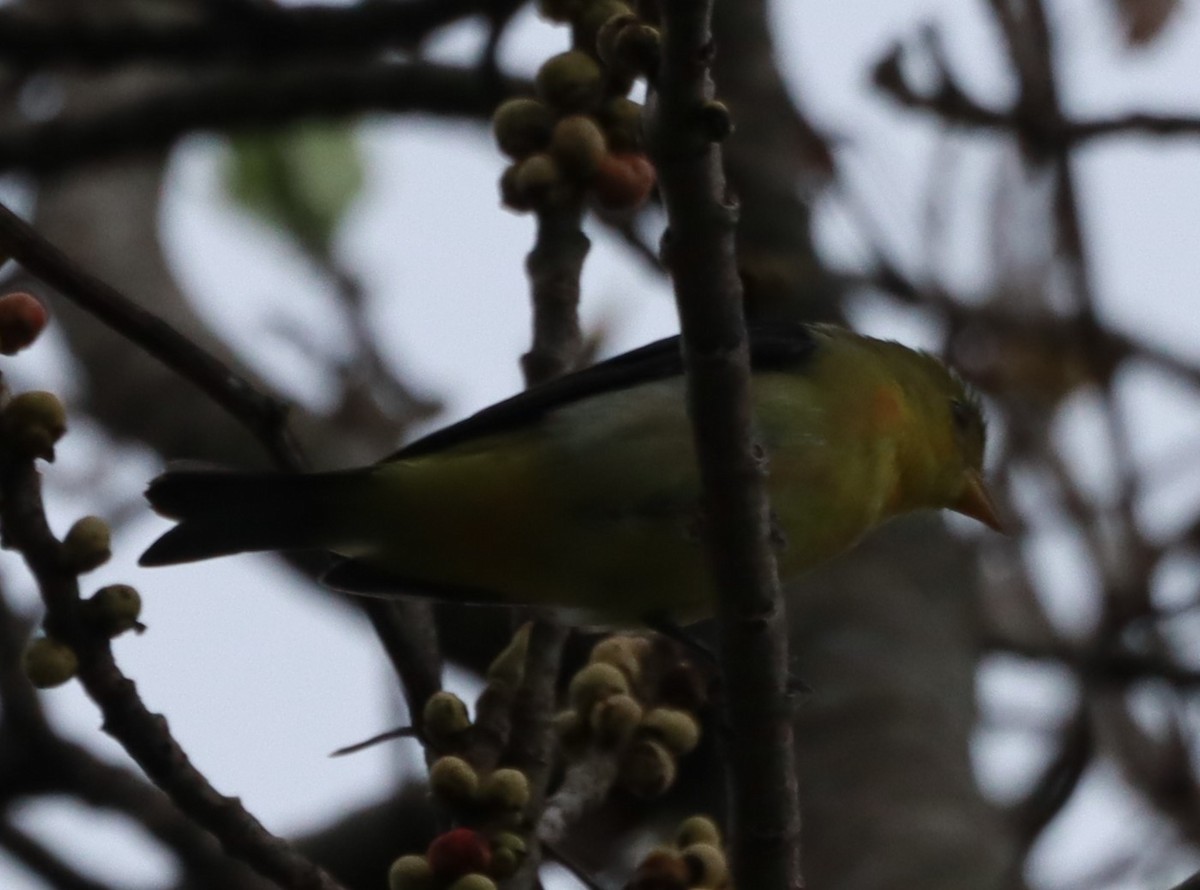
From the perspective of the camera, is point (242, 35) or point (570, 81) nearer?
point (570, 81)

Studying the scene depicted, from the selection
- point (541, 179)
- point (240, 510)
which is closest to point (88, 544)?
point (541, 179)

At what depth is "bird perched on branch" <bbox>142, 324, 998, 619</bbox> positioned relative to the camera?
11.1 feet

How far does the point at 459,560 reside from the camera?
343 cm

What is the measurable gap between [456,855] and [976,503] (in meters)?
2.73

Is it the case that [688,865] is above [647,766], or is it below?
below

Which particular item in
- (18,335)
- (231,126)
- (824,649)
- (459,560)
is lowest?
(824,649)

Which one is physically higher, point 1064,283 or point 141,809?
point 1064,283

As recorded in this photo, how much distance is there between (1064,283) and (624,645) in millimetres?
3505

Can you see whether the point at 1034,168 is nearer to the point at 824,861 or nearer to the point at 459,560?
the point at 824,861

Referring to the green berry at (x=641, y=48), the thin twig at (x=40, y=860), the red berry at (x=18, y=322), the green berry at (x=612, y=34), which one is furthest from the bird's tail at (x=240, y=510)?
the green berry at (x=641, y=48)

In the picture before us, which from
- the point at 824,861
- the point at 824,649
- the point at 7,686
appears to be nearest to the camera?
the point at 7,686

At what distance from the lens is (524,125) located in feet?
9.65

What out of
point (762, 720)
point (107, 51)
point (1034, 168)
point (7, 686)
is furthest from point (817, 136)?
point (762, 720)

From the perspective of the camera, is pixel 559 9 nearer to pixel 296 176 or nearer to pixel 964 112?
pixel 964 112
